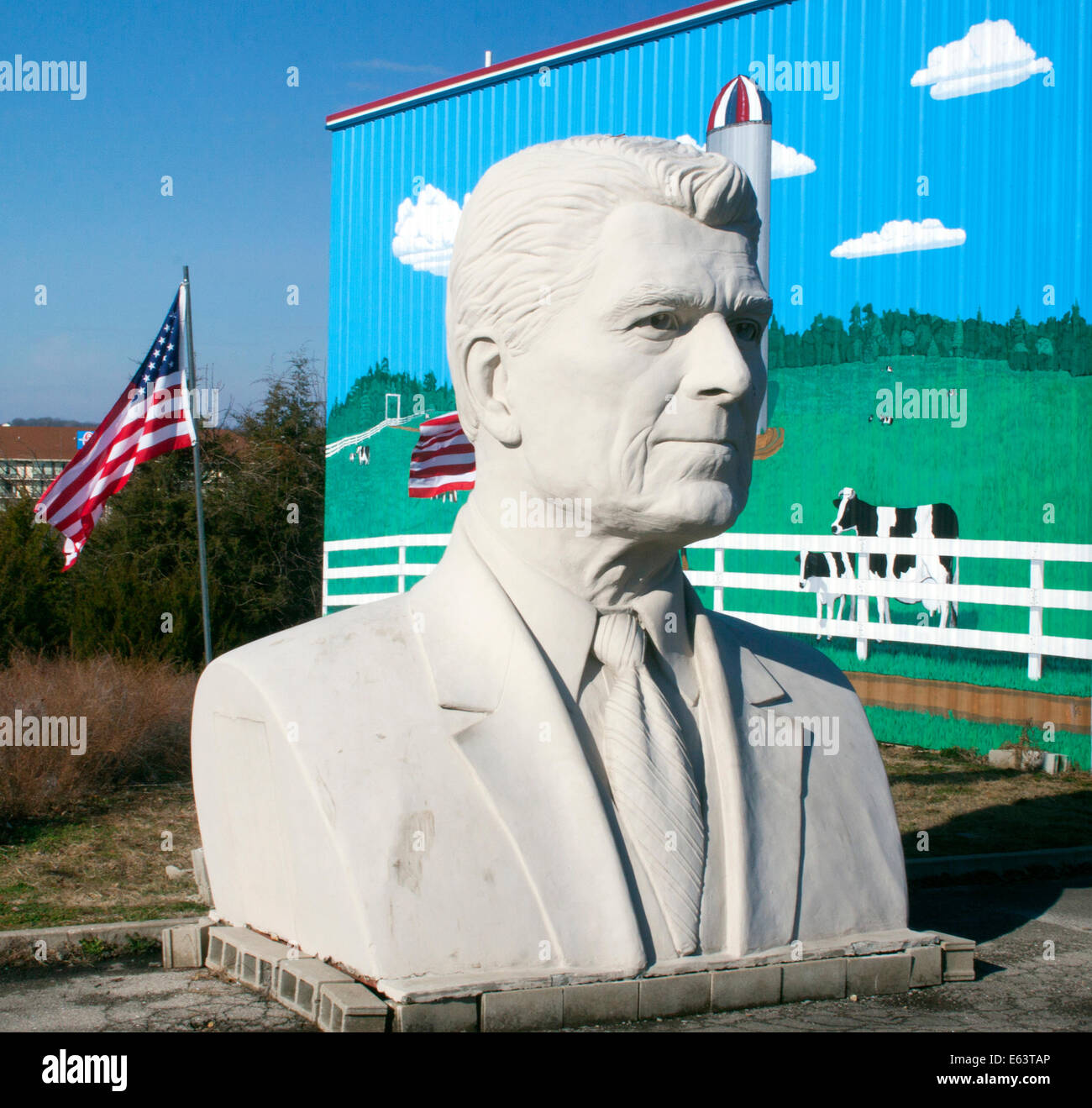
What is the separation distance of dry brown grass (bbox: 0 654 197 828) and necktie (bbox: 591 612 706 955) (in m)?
4.92

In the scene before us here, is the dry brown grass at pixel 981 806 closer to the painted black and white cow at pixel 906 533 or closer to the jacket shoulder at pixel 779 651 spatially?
the painted black and white cow at pixel 906 533

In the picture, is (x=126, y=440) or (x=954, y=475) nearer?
(x=126, y=440)

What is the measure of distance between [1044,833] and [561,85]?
8306 millimetres

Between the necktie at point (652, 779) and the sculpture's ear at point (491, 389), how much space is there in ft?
1.86

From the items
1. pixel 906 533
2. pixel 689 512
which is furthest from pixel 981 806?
pixel 689 512

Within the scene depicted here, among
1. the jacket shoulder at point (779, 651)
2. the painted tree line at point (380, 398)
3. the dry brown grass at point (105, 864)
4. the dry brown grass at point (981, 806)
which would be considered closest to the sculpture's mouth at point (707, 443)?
the jacket shoulder at point (779, 651)

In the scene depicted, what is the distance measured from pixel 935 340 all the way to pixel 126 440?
5960 millimetres

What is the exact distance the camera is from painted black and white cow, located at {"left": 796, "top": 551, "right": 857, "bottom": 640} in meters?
10.6

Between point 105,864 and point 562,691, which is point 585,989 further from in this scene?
point 105,864

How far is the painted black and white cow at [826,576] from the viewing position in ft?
34.8

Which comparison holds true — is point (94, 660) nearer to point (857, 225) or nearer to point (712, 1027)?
point (857, 225)

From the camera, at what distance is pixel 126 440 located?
28.5 ft

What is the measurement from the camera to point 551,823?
3.23 meters

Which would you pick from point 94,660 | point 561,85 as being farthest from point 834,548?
point 94,660
